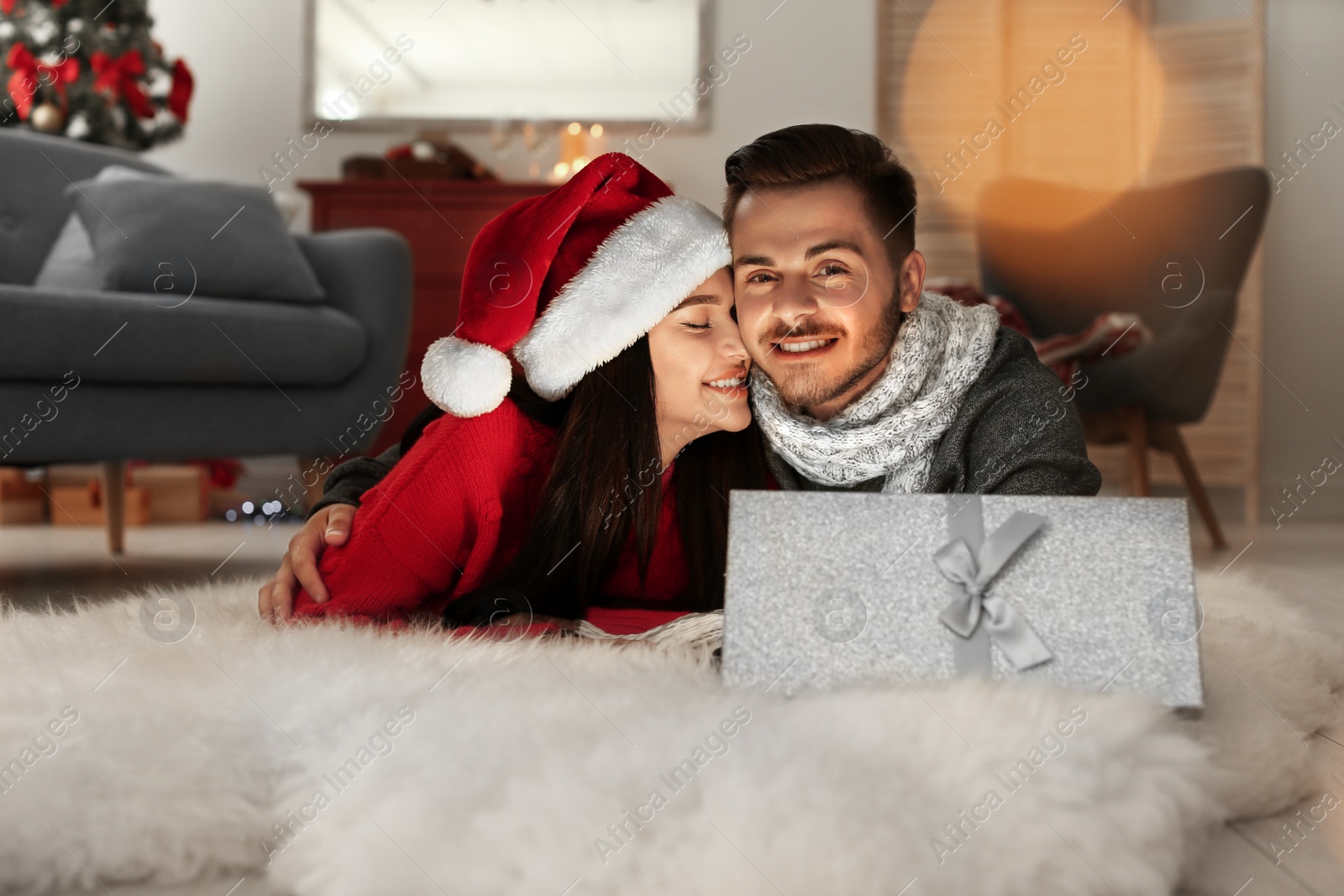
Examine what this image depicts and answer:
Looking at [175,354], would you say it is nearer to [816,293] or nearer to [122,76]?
[816,293]

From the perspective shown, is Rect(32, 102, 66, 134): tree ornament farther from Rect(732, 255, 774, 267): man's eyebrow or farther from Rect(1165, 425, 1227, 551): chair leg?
Rect(1165, 425, 1227, 551): chair leg

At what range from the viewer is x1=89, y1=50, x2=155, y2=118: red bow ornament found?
8.42 feet

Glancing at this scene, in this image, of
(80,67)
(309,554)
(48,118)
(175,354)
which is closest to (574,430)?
(309,554)

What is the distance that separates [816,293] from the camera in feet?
3.10

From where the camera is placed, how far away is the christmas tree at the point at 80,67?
8.29 feet

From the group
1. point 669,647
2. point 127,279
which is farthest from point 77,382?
point 669,647

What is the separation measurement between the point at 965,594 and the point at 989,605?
0.02m

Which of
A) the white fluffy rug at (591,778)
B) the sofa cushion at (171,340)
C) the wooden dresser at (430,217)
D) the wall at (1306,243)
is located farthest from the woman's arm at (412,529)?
the wall at (1306,243)

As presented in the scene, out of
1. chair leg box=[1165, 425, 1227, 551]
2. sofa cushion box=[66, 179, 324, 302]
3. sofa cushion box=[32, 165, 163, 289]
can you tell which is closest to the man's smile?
sofa cushion box=[66, 179, 324, 302]

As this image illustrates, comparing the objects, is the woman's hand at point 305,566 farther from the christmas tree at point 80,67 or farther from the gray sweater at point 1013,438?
the christmas tree at point 80,67

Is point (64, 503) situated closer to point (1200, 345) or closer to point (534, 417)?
point (534, 417)

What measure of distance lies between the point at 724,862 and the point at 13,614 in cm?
79

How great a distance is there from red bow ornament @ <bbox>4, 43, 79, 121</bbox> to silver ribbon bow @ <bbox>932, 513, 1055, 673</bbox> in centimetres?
272

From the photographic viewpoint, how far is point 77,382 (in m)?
1.50
